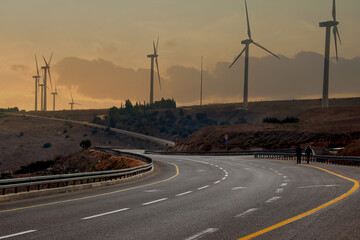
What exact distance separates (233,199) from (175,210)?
2954 millimetres

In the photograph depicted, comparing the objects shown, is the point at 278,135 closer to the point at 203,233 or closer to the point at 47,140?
the point at 203,233

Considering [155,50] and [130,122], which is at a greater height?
[155,50]

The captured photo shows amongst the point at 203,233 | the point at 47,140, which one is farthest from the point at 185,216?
the point at 47,140

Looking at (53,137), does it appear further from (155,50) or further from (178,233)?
(178,233)

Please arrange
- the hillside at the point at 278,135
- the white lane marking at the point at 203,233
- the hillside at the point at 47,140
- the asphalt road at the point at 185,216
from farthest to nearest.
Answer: the hillside at the point at 47,140 < the hillside at the point at 278,135 < the asphalt road at the point at 185,216 < the white lane marking at the point at 203,233

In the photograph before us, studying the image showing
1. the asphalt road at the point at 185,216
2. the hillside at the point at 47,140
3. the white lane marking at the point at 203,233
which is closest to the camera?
the white lane marking at the point at 203,233

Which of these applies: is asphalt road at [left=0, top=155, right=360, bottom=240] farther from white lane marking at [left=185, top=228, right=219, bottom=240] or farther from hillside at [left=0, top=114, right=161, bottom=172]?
hillside at [left=0, top=114, right=161, bottom=172]

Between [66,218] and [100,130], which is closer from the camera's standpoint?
[66,218]

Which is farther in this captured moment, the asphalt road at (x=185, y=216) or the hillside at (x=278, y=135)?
the hillside at (x=278, y=135)

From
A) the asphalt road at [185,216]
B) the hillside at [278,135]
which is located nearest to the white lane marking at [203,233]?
the asphalt road at [185,216]

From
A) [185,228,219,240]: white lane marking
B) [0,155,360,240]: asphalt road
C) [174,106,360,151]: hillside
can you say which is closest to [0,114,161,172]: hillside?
[174,106,360,151]: hillside

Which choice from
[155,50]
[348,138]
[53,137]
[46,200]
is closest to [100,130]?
[53,137]

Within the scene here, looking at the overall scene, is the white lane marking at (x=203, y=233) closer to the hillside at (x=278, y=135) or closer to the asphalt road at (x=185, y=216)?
the asphalt road at (x=185, y=216)

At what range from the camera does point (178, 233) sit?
821 cm
